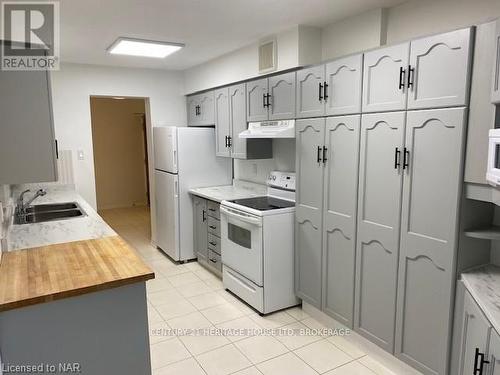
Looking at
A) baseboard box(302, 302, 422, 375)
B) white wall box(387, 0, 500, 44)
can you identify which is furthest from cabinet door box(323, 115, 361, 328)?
white wall box(387, 0, 500, 44)

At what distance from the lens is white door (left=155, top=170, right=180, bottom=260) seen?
174 inches

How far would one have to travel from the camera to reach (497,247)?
6.89ft

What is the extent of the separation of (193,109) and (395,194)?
3.32 m

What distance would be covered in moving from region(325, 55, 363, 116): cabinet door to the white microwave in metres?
0.91

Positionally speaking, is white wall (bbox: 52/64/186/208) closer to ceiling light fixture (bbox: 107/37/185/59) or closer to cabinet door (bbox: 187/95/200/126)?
cabinet door (bbox: 187/95/200/126)

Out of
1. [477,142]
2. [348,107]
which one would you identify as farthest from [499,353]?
[348,107]

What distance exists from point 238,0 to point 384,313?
89.2 inches

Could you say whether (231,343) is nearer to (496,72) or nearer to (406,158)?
(406,158)

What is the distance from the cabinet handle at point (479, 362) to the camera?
5.33 ft

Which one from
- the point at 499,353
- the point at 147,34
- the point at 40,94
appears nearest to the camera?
the point at 499,353

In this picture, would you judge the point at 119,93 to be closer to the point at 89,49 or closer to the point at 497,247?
the point at 89,49

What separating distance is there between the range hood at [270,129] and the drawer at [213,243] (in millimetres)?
1171

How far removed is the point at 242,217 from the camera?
3.23m

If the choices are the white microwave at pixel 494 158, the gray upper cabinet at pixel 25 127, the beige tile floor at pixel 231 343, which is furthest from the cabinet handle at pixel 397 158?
the gray upper cabinet at pixel 25 127
